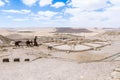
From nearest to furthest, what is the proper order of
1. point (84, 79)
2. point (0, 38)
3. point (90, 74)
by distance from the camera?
point (84, 79) < point (90, 74) < point (0, 38)

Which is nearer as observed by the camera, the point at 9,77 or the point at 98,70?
the point at 9,77

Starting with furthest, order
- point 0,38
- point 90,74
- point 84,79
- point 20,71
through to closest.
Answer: point 0,38
point 20,71
point 90,74
point 84,79

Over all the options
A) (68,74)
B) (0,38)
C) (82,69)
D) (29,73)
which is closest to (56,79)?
(68,74)

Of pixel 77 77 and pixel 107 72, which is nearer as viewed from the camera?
pixel 77 77

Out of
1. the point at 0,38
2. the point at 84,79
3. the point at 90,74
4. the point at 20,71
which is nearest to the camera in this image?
the point at 84,79

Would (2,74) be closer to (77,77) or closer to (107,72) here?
(77,77)

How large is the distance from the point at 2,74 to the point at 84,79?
7.17 metres

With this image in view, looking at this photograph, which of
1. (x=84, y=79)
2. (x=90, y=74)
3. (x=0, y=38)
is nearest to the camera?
(x=84, y=79)

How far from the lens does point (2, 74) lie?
15781mm

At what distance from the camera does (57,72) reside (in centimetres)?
1619

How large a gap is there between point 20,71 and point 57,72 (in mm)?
3485

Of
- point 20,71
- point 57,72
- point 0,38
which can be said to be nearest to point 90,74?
point 57,72

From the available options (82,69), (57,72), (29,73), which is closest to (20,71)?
(29,73)

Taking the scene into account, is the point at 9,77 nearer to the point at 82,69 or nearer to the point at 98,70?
the point at 82,69
